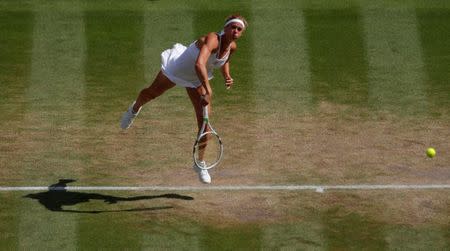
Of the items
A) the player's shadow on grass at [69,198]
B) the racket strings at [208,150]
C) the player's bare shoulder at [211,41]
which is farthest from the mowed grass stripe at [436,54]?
the player's shadow on grass at [69,198]

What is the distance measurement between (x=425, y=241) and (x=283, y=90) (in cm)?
572

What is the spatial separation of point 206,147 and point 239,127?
1.95m

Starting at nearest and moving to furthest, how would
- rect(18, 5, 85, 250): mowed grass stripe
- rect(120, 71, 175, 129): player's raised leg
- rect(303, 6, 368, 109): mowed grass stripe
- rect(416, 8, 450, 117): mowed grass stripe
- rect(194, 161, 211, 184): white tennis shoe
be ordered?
rect(18, 5, 85, 250): mowed grass stripe, rect(194, 161, 211, 184): white tennis shoe, rect(120, 71, 175, 129): player's raised leg, rect(416, 8, 450, 117): mowed grass stripe, rect(303, 6, 368, 109): mowed grass stripe

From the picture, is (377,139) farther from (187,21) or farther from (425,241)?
(187,21)

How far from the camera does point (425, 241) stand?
13102 millimetres

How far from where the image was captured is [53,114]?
17.3m

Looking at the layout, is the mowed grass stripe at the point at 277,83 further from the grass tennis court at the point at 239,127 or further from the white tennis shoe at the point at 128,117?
the white tennis shoe at the point at 128,117

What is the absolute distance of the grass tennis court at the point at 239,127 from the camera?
44.4 ft

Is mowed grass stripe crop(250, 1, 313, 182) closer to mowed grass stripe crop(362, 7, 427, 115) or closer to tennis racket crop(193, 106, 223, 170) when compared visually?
tennis racket crop(193, 106, 223, 170)

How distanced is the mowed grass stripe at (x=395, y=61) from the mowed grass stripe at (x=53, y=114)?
487cm

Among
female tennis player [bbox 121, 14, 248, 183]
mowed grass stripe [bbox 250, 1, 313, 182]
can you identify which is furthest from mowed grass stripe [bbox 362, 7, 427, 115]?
female tennis player [bbox 121, 14, 248, 183]

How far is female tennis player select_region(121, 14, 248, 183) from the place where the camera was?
14281 mm

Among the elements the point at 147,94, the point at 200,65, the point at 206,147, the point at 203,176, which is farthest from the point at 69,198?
A: the point at 200,65

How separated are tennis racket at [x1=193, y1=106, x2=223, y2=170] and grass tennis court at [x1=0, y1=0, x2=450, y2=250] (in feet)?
0.79
